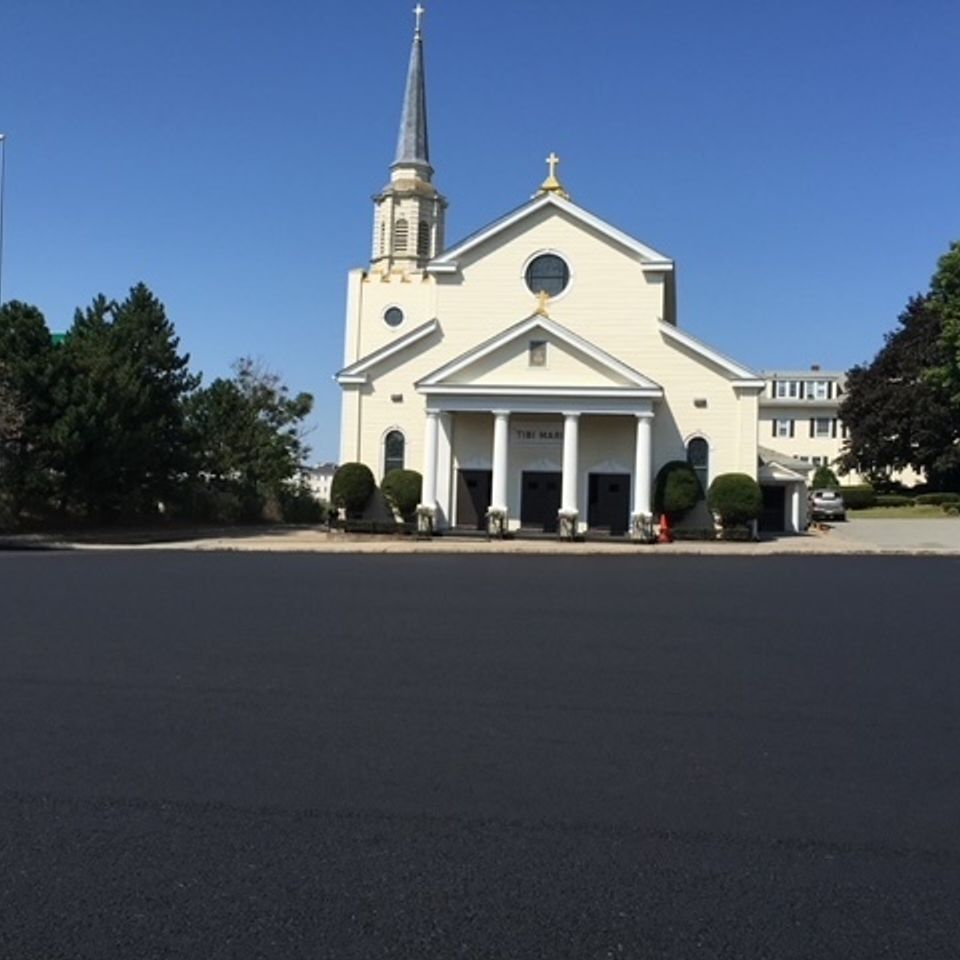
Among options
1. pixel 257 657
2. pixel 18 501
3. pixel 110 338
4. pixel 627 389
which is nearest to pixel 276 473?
pixel 110 338

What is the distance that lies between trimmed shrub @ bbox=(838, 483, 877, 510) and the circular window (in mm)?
33591

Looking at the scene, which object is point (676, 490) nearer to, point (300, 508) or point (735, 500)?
point (735, 500)

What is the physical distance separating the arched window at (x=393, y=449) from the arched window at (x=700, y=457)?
9835mm

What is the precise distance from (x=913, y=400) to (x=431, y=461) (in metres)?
40.1

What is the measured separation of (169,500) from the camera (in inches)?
1677

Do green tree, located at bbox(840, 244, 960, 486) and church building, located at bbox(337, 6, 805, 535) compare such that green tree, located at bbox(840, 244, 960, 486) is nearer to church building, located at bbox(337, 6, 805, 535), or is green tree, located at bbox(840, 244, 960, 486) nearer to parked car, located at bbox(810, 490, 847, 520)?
parked car, located at bbox(810, 490, 847, 520)

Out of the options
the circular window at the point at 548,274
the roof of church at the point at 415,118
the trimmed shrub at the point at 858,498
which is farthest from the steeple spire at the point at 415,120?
the trimmed shrub at the point at 858,498

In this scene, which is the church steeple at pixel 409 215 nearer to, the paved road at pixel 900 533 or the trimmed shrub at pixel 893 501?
the paved road at pixel 900 533

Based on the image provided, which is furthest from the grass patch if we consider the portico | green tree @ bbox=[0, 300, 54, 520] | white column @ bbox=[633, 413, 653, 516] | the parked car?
green tree @ bbox=[0, 300, 54, 520]

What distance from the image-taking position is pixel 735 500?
1425 inches

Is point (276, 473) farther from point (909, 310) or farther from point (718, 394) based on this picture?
point (909, 310)

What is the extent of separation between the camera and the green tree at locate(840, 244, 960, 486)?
6328cm

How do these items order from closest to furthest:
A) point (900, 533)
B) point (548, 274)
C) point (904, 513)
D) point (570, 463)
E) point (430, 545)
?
point (430, 545)
point (570, 463)
point (548, 274)
point (900, 533)
point (904, 513)

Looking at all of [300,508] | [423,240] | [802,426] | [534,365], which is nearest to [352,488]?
[534,365]
